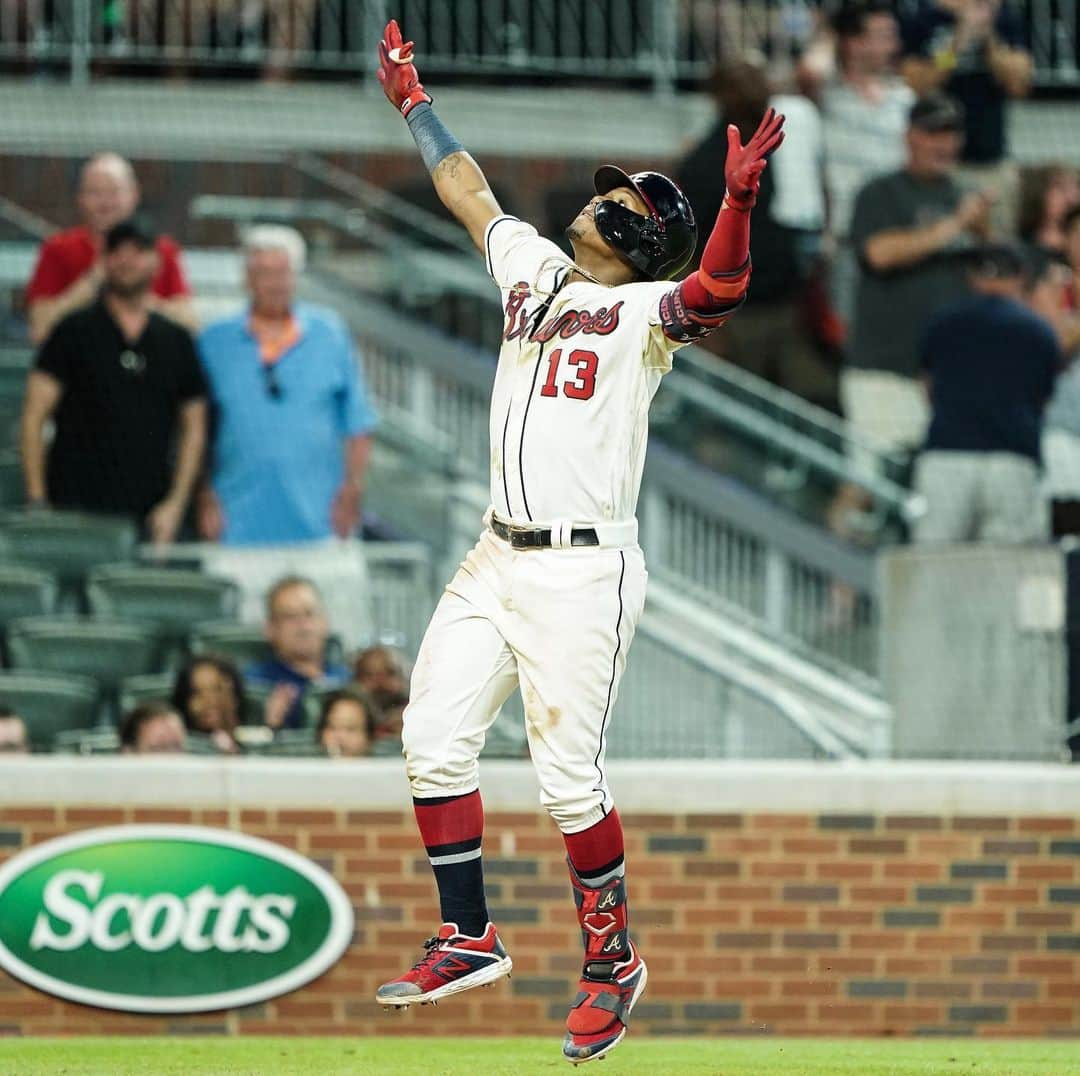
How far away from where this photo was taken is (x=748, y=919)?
7465 mm

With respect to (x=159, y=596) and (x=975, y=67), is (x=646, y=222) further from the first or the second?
(x=975, y=67)

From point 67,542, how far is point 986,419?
373 cm

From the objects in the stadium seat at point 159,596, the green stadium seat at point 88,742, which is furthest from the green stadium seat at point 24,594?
the green stadium seat at point 88,742

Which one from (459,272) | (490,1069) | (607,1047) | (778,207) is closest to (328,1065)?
(490,1069)

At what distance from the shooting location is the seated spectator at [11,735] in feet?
25.9

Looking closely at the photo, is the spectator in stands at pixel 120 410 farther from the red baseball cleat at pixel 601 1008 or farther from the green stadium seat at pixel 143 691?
the red baseball cleat at pixel 601 1008

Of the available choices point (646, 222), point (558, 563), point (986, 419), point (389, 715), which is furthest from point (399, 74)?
point (986, 419)

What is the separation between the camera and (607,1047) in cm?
574

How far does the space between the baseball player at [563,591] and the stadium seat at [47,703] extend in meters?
2.90

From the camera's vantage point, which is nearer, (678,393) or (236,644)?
(236,644)

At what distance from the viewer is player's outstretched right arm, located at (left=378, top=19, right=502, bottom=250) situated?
6211 mm

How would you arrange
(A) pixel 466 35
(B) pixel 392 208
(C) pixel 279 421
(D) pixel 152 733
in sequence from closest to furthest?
(D) pixel 152 733 → (C) pixel 279 421 → (B) pixel 392 208 → (A) pixel 466 35

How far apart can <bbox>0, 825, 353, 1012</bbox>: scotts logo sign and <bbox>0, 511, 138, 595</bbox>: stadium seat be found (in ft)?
7.20

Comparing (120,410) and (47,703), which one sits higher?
(120,410)
